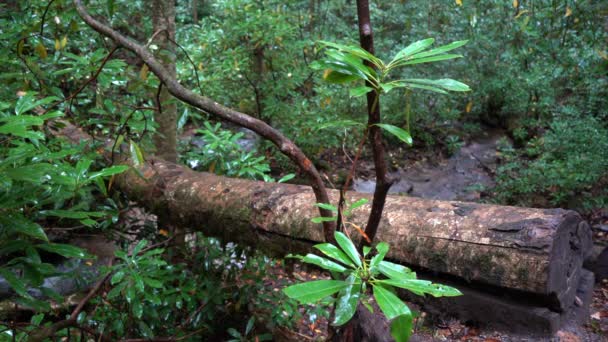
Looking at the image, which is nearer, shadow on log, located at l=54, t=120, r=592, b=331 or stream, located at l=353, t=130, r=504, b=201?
shadow on log, located at l=54, t=120, r=592, b=331

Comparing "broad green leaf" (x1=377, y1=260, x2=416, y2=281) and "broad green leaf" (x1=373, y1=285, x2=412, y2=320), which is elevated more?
"broad green leaf" (x1=377, y1=260, x2=416, y2=281)

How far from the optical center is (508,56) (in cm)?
695

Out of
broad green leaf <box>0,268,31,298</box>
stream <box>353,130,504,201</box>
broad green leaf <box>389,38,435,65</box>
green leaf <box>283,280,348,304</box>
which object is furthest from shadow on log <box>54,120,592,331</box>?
stream <box>353,130,504,201</box>

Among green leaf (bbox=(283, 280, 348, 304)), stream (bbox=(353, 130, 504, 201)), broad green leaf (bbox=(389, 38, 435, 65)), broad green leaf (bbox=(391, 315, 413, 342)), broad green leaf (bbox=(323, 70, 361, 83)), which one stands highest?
broad green leaf (bbox=(389, 38, 435, 65))

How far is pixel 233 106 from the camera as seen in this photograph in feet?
20.0

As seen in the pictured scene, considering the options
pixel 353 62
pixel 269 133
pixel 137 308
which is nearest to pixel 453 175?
pixel 137 308

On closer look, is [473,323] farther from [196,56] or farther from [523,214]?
[196,56]

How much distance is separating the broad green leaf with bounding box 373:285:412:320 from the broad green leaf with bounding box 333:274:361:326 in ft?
0.18

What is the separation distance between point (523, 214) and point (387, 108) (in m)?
5.90

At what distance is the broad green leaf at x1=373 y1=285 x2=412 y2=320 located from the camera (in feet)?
2.37

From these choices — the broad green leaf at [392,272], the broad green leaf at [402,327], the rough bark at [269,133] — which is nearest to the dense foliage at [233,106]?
the rough bark at [269,133]

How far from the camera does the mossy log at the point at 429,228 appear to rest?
178cm

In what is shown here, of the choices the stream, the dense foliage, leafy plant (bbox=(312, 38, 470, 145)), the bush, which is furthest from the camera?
the stream

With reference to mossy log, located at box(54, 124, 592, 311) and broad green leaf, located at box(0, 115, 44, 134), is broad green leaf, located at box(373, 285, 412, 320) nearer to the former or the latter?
broad green leaf, located at box(0, 115, 44, 134)
